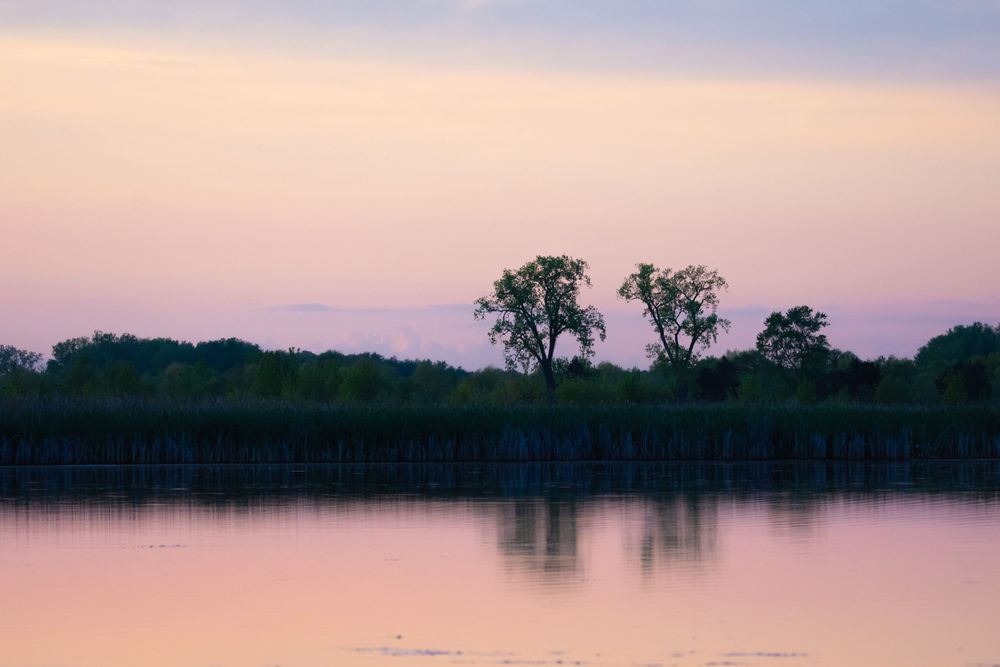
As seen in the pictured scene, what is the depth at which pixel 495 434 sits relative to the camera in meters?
34.8

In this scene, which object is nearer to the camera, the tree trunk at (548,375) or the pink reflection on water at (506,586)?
the pink reflection on water at (506,586)

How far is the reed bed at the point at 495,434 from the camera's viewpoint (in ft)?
111

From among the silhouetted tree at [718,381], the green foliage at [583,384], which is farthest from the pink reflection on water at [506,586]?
the silhouetted tree at [718,381]

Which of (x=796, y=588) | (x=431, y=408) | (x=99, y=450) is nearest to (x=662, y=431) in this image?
(x=431, y=408)

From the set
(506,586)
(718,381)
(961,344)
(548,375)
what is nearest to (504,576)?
(506,586)

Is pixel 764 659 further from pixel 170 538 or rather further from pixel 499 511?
pixel 499 511

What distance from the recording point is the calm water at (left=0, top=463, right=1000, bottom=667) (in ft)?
34.3

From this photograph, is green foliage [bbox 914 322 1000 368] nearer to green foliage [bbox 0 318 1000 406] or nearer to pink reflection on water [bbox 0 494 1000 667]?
green foliage [bbox 0 318 1000 406]

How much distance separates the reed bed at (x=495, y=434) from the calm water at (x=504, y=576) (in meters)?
8.68

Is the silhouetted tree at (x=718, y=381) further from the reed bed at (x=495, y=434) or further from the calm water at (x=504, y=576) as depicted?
the calm water at (x=504, y=576)

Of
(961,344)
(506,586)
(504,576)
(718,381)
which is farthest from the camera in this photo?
(961,344)

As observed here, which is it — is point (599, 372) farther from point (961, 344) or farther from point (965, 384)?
point (961, 344)

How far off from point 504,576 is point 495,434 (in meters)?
20.8

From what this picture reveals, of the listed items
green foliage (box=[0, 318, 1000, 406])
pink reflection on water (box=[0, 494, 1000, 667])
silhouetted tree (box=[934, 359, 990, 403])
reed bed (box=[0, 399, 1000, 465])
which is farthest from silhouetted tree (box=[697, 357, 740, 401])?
pink reflection on water (box=[0, 494, 1000, 667])
